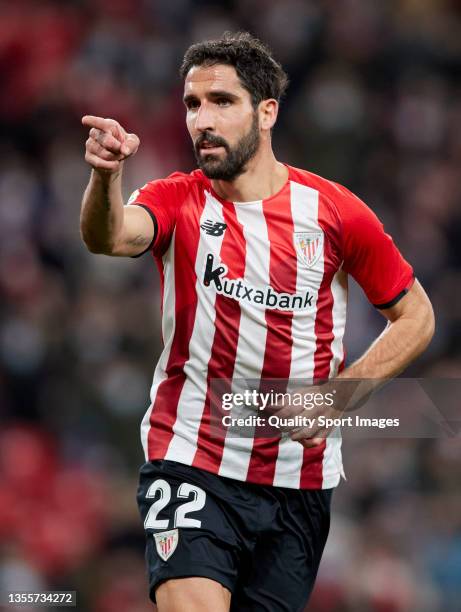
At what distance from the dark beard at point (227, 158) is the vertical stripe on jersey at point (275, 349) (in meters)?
0.29

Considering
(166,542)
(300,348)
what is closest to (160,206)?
(300,348)

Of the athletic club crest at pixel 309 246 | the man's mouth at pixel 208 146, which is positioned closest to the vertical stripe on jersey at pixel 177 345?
the man's mouth at pixel 208 146

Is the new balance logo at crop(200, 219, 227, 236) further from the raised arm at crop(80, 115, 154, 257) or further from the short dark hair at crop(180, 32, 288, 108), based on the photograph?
the short dark hair at crop(180, 32, 288, 108)

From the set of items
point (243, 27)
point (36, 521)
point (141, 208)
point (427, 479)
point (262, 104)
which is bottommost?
point (36, 521)

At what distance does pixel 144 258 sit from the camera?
977 centimetres

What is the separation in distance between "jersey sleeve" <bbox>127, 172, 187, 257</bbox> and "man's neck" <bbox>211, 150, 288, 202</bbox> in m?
0.18

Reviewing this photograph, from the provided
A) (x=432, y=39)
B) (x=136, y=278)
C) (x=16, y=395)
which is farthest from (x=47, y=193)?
(x=432, y=39)

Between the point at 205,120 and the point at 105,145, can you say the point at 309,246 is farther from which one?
the point at 105,145

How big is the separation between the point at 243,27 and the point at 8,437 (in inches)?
189

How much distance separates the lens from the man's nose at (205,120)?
4422 millimetres

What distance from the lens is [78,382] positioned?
29.5 feet

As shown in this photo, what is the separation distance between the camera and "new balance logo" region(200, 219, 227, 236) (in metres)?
4.50

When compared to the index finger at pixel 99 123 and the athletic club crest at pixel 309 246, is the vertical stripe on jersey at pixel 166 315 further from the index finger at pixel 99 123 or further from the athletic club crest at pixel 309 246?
the index finger at pixel 99 123

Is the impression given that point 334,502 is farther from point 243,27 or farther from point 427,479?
point 243,27
